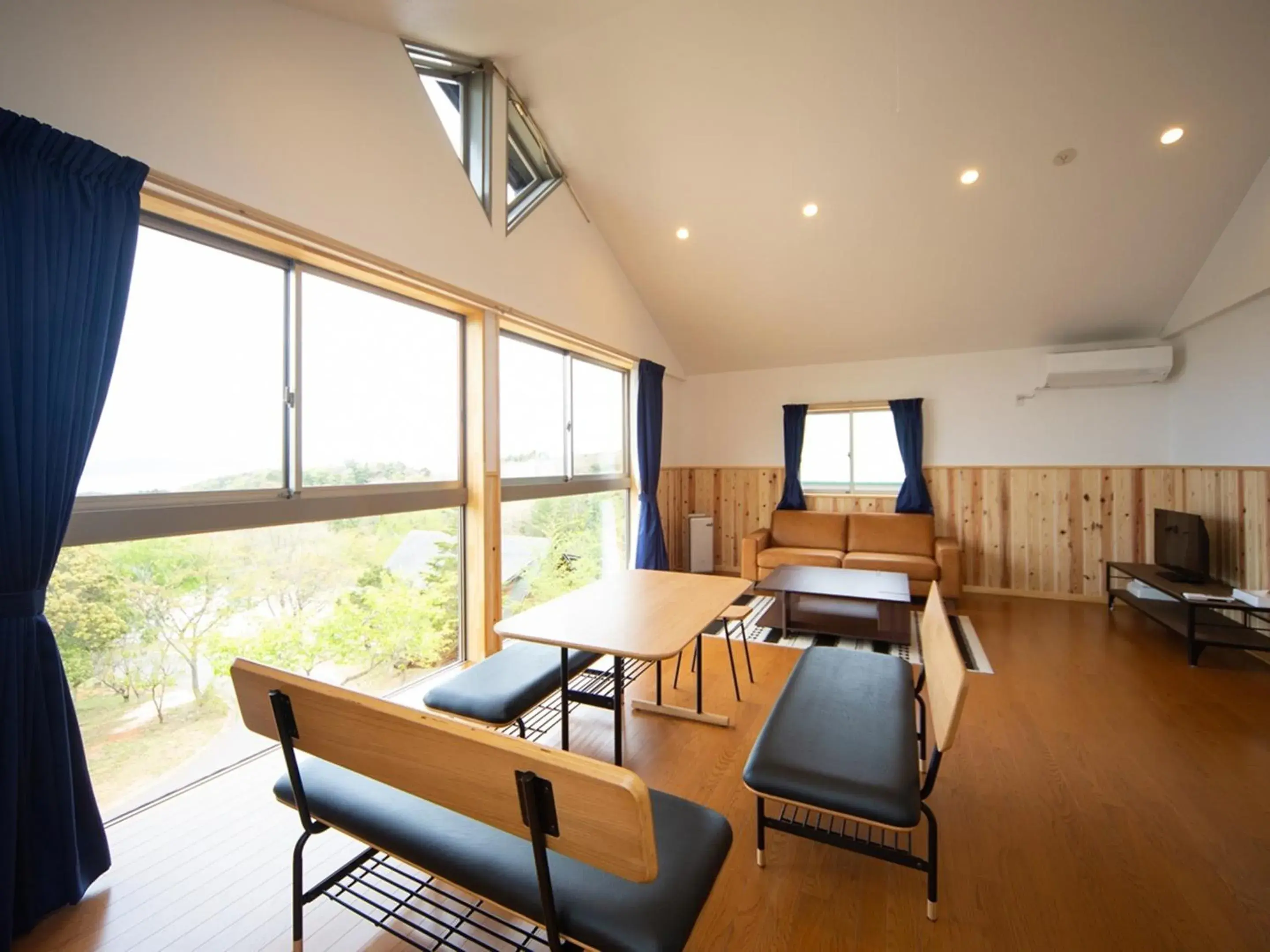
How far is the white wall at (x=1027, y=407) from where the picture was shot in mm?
3537

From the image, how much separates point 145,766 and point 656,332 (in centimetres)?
465

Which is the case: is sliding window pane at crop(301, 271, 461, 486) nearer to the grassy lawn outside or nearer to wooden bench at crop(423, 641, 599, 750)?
the grassy lawn outside

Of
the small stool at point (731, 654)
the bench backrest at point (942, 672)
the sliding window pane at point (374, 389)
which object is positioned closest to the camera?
the bench backrest at point (942, 672)

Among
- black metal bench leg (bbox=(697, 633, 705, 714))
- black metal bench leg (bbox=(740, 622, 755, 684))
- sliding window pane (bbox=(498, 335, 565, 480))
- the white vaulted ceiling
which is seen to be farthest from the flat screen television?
sliding window pane (bbox=(498, 335, 565, 480))

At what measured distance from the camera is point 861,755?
4.54 ft

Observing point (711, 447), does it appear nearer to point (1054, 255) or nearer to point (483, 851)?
point (1054, 255)

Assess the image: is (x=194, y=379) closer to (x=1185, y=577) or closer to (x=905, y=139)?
(x=905, y=139)

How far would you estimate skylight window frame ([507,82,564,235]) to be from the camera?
315cm

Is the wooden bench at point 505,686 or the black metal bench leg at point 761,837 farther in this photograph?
the wooden bench at point 505,686

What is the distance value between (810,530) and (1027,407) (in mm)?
2272

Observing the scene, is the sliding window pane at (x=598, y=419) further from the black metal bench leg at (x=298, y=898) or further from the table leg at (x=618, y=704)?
the black metal bench leg at (x=298, y=898)

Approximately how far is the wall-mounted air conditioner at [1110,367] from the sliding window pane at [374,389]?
495 centimetres

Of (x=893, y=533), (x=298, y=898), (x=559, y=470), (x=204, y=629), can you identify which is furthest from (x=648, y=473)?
(x=298, y=898)

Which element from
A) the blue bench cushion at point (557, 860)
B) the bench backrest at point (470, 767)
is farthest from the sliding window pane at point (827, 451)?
the bench backrest at point (470, 767)
